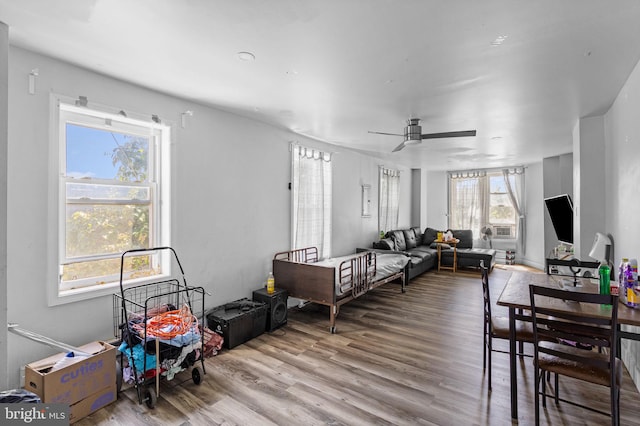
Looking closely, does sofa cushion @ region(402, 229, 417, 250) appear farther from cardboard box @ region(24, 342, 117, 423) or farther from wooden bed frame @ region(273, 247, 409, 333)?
cardboard box @ region(24, 342, 117, 423)

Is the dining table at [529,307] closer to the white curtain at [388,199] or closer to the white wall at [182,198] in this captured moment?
the white wall at [182,198]

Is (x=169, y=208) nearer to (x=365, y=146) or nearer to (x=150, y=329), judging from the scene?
(x=150, y=329)

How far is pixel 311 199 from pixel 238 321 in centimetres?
224

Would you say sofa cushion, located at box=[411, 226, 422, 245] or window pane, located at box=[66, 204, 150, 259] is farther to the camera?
sofa cushion, located at box=[411, 226, 422, 245]

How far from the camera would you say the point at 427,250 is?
7305 millimetres

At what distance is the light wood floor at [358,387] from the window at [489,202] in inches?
208

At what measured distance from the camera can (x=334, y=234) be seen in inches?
215

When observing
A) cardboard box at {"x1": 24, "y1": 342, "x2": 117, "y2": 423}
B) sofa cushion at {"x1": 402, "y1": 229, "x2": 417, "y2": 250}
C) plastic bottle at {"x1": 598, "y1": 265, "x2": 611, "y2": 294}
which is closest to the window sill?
cardboard box at {"x1": 24, "y1": 342, "x2": 117, "y2": 423}

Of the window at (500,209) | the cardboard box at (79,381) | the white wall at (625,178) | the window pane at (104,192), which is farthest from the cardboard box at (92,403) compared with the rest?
the window at (500,209)

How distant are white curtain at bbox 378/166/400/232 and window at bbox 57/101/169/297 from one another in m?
4.86

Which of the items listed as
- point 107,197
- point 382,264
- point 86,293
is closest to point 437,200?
point 382,264

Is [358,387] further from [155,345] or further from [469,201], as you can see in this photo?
[469,201]

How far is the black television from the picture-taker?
439cm

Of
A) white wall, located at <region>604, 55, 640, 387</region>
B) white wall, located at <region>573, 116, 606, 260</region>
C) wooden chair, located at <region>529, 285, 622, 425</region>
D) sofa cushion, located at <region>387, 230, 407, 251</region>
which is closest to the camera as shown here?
wooden chair, located at <region>529, 285, 622, 425</region>
